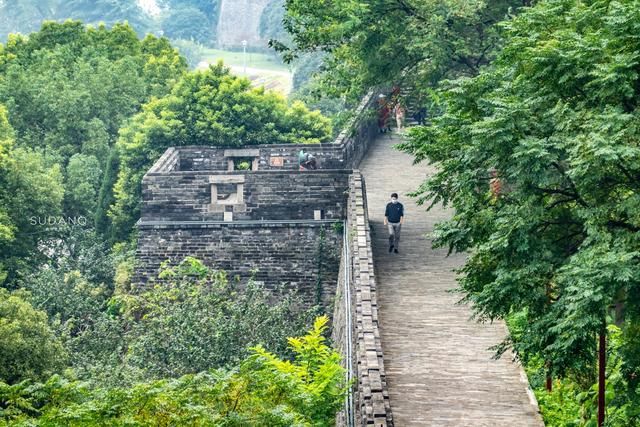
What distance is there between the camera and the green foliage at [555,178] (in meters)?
17.5

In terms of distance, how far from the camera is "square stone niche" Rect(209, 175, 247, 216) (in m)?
31.8

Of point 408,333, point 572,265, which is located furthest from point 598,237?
point 408,333

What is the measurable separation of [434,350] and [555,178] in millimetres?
4911

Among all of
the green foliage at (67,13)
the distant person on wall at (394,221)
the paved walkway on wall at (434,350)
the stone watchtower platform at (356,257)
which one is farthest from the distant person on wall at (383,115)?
the green foliage at (67,13)

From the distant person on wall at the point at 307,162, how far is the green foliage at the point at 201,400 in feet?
49.8

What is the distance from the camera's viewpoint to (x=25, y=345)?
27641mm

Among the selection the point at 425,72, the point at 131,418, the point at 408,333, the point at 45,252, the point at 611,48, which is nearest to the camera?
the point at 131,418

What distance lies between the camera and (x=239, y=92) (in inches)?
1590

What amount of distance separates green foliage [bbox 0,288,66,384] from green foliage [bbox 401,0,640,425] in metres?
9.30

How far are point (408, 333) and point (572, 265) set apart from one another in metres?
→ 6.58

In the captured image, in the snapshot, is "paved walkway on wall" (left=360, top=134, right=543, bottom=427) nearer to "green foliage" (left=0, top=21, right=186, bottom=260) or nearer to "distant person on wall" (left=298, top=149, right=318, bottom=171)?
"distant person on wall" (left=298, top=149, right=318, bottom=171)

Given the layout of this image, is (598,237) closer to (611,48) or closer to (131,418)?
(611,48)

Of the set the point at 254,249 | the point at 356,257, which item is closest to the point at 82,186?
the point at 254,249

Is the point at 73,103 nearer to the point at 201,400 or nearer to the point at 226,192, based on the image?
the point at 226,192
